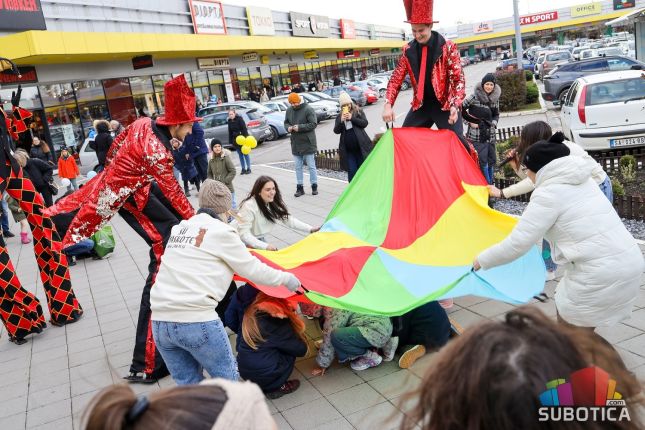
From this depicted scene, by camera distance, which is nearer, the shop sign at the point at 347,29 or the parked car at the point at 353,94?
the parked car at the point at 353,94

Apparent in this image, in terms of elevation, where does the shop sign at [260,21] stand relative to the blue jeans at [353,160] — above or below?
above

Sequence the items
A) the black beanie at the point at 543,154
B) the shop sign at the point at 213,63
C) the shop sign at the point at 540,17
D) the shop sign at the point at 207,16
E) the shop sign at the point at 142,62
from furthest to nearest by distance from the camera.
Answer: the shop sign at the point at 540,17
the shop sign at the point at 213,63
the shop sign at the point at 207,16
the shop sign at the point at 142,62
the black beanie at the point at 543,154

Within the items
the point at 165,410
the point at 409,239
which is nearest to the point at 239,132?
the point at 409,239

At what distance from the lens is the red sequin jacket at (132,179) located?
16.3 feet

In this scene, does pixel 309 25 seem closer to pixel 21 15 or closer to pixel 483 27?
pixel 21 15

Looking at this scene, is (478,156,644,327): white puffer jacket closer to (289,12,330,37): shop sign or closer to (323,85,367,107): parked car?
(323,85,367,107): parked car

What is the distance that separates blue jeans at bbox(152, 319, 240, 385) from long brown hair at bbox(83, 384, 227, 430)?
2243 mm

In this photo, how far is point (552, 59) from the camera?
33562 mm

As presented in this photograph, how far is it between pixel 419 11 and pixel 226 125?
17343mm

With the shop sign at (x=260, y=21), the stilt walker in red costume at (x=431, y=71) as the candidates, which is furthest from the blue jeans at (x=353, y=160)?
the shop sign at (x=260, y=21)

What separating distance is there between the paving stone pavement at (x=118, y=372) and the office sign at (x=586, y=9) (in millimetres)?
87207

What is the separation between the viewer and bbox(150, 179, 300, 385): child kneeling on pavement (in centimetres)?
378

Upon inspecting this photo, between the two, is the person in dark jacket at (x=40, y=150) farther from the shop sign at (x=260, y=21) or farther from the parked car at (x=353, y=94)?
the shop sign at (x=260, y=21)

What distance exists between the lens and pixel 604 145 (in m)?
11.4
